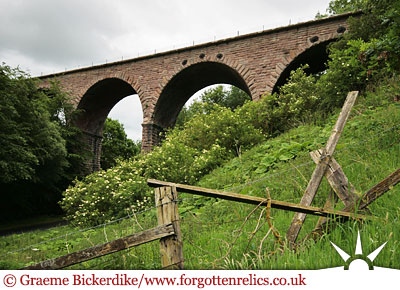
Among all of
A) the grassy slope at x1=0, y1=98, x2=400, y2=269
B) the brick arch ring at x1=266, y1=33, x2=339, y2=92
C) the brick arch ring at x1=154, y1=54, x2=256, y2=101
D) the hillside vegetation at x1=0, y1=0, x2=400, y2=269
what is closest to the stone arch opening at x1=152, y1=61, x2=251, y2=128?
the brick arch ring at x1=154, y1=54, x2=256, y2=101

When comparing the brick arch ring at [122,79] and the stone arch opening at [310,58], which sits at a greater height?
the brick arch ring at [122,79]

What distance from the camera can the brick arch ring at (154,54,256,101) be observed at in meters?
14.2

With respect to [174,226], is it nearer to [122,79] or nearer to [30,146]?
A: [30,146]

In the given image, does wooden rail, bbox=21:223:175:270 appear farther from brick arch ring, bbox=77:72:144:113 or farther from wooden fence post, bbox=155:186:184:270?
brick arch ring, bbox=77:72:144:113

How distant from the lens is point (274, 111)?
34.0 feet

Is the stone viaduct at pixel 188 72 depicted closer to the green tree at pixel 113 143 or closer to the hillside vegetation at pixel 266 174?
the hillside vegetation at pixel 266 174

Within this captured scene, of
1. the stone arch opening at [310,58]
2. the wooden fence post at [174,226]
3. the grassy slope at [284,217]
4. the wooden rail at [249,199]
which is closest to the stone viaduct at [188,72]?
the stone arch opening at [310,58]

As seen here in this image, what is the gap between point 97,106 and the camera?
21.2 meters

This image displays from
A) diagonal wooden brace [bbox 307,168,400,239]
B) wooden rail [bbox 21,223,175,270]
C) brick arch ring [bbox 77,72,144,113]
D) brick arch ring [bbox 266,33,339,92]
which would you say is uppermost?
brick arch ring [bbox 77,72,144,113]

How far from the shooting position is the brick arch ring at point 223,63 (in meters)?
14.2

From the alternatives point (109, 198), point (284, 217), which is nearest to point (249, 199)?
point (284, 217)

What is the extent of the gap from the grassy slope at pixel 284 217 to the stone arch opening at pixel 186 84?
9.04m

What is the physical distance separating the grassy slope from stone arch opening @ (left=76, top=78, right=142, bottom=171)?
1298cm

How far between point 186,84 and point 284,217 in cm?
1571
